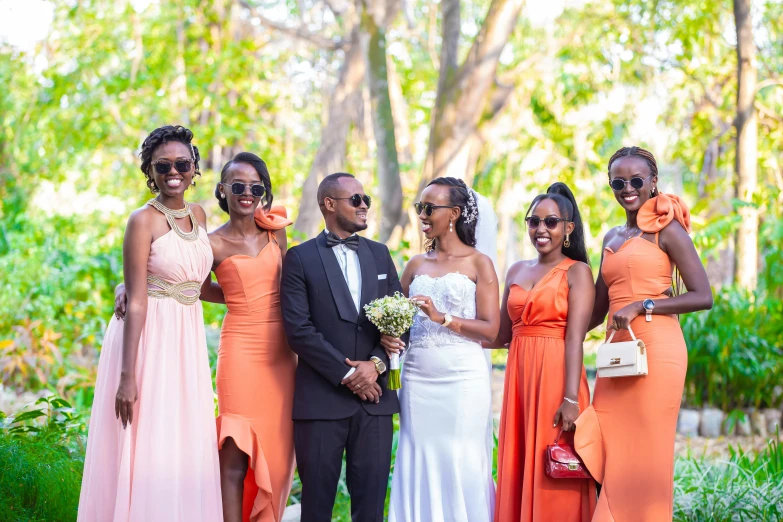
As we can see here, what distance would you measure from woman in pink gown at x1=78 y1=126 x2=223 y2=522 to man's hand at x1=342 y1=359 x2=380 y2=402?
Answer: 802mm

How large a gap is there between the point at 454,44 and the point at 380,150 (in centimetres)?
173

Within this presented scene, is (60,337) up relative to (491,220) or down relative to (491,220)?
down

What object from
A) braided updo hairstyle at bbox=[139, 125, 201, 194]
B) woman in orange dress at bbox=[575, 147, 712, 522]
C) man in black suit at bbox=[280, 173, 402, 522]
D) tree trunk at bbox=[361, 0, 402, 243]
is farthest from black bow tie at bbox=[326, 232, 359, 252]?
tree trunk at bbox=[361, 0, 402, 243]

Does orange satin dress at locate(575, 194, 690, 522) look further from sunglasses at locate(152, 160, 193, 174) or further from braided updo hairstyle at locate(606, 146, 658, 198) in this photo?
sunglasses at locate(152, 160, 193, 174)

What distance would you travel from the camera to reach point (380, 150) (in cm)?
1138

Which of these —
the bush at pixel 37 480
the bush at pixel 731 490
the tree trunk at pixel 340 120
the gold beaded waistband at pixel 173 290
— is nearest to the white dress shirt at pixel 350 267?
the gold beaded waistband at pixel 173 290

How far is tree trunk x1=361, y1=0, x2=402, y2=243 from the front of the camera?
11.3m

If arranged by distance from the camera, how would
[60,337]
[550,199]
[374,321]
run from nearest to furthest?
[374,321]
[550,199]
[60,337]

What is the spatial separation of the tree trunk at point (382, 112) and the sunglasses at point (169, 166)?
254 inches

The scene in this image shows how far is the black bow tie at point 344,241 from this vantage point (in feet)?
16.0

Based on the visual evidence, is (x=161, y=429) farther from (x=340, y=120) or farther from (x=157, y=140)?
(x=340, y=120)

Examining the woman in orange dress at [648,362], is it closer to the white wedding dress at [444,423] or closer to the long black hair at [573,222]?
the long black hair at [573,222]

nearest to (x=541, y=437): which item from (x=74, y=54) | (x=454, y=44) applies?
(x=454, y=44)

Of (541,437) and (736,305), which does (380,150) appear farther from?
(541,437)
